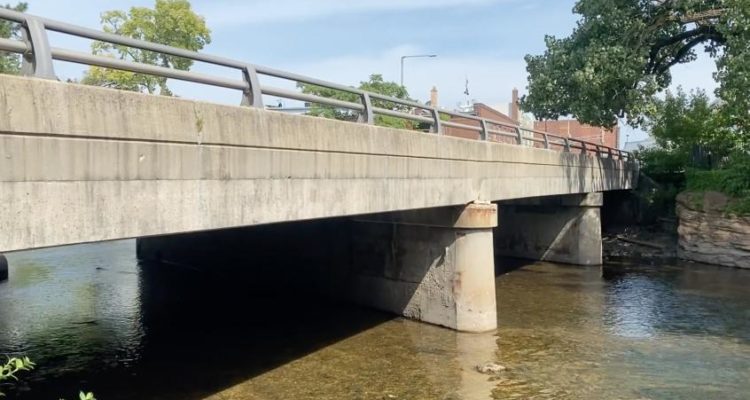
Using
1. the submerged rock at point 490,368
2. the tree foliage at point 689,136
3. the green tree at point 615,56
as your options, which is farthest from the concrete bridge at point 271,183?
the tree foliage at point 689,136

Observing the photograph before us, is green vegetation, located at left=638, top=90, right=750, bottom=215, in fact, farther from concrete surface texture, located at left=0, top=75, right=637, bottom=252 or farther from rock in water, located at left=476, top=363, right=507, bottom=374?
concrete surface texture, located at left=0, top=75, right=637, bottom=252

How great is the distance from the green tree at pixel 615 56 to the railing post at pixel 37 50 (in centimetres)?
1799

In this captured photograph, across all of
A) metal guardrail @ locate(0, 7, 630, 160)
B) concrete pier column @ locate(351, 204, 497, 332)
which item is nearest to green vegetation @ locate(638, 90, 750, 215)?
concrete pier column @ locate(351, 204, 497, 332)

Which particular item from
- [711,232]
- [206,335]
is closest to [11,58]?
[206,335]

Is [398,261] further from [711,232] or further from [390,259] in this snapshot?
[711,232]

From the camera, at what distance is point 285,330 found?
13086mm

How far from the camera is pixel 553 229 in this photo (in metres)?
24.2

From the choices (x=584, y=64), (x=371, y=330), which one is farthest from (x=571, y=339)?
(x=584, y=64)

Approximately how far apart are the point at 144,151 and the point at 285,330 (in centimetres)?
786

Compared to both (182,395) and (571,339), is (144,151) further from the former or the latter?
(571,339)

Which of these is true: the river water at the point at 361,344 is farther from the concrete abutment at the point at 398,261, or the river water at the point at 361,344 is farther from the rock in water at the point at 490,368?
the concrete abutment at the point at 398,261

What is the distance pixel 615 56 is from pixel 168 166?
18363 millimetres

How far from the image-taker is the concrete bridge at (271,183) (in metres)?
5.10

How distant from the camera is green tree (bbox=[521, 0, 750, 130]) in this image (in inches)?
808
